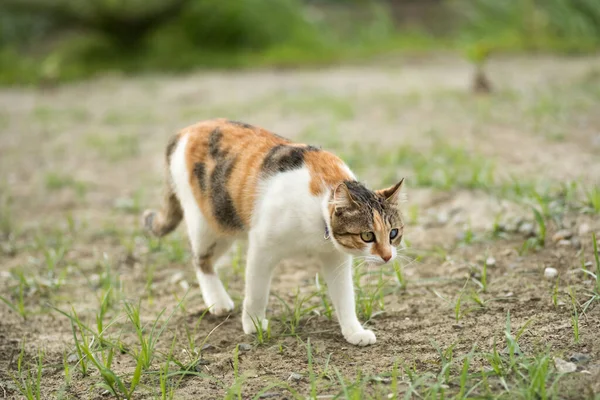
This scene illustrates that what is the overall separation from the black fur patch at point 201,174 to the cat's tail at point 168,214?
0.83 feet

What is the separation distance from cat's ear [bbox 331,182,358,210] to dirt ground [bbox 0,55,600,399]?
1.87ft

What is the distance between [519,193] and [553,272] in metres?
1.01

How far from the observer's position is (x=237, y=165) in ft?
9.86

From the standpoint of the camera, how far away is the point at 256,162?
2.95 m

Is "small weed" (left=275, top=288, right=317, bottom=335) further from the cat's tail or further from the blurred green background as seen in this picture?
the blurred green background

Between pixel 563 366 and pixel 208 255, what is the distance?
1626 mm

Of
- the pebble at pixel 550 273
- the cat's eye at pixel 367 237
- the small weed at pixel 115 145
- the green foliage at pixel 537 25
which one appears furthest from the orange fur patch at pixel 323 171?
the green foliage at pixel 537 25

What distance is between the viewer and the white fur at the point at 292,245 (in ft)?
8.93

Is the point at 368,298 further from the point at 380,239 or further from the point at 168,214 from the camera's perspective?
the point at 168,214

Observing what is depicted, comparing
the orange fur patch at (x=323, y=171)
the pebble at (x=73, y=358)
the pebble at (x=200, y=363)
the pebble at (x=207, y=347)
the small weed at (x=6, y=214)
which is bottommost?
the small weed at (x=6, y=214)

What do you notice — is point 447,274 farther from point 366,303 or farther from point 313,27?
point 313,27

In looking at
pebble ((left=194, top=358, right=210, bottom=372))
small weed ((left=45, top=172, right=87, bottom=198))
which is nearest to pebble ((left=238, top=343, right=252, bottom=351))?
pebble ((left=194, top=358, right=210, bottom=372))

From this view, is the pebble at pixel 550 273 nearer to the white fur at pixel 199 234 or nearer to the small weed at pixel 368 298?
the small weed at pixel 368 298

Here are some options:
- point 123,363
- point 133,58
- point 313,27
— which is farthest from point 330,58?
point 123,363
